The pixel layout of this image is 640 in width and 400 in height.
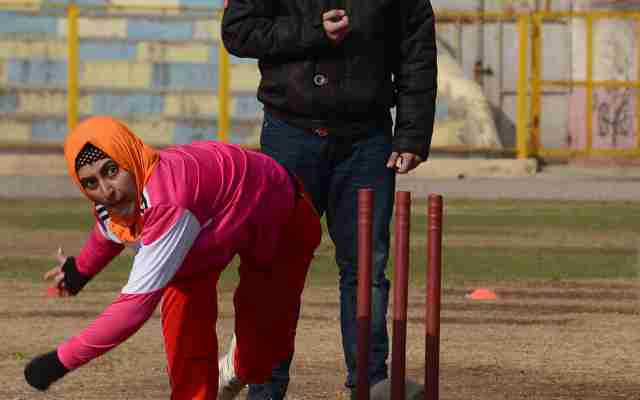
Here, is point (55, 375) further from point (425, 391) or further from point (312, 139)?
point (312, 139)

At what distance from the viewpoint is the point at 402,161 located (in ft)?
24.9

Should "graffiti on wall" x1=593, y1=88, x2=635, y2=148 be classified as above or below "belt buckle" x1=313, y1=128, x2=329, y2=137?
below

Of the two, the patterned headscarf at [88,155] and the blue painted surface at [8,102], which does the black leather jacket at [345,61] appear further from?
the blue painted surface at [8,102]

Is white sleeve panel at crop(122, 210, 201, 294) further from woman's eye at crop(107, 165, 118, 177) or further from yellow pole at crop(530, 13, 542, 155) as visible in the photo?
yellow pole at crop(530, 13, 542, 155)

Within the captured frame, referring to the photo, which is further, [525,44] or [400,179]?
[525,44]

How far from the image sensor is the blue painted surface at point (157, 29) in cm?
2639

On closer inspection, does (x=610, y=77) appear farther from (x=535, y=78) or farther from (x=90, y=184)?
(x=90, y=184)

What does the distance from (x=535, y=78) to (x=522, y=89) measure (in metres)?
0.44

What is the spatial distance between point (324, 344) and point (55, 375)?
3.76 m

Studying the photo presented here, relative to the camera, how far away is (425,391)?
21.8ft

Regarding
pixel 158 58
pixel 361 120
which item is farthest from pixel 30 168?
pixel 361 120

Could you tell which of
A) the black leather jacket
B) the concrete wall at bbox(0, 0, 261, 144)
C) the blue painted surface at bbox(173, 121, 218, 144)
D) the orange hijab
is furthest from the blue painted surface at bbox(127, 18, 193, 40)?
the orange hijab

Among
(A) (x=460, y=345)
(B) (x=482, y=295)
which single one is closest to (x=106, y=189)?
(A) (x=460, y=345)

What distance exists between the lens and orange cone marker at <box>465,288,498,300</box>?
1186 centimetres
